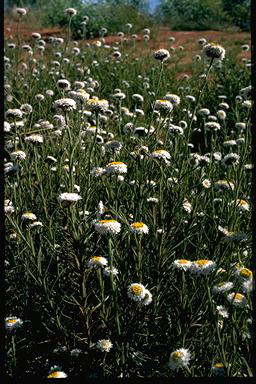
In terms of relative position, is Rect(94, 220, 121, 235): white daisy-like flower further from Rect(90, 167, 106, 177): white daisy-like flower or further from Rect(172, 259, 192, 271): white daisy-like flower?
Rect(90, 167, 106, 177): white daisy-like flower

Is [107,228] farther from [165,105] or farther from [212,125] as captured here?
[212,125]

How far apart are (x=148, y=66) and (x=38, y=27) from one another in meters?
11.2

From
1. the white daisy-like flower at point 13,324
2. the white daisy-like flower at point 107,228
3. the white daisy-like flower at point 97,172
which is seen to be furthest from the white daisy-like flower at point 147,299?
the white daisy-like flower at point 97,172

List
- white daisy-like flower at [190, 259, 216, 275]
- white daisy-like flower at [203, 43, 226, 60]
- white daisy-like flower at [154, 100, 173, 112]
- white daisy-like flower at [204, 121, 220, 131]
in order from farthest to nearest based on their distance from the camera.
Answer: white daisy-like flower at [204, 121, 220, 131]
white daisy-like flower at [154, 100, 173, 112]
white daisy-like flower at [203, 43, 226, 60]
white daisy-like flower at [190, 259, 216, 275]

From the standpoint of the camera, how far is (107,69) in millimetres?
7789

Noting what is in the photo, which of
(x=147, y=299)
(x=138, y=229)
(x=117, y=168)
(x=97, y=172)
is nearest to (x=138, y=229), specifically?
(x=138, y=229)

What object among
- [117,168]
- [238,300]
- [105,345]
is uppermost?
[117,168]

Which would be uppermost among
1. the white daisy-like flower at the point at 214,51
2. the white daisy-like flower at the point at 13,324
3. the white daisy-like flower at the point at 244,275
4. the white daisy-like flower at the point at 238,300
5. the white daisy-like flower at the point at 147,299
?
the white daisy-like flower at the point at 214,51

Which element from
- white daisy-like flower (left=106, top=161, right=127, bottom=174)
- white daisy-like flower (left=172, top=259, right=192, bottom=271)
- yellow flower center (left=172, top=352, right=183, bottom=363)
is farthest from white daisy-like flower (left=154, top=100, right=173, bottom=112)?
yellow flower center (left=172, top=352, right=183, bottom=363)

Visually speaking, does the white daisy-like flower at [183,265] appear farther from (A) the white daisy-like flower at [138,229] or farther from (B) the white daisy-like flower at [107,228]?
(B) the white daisy-like flower at [107,228]

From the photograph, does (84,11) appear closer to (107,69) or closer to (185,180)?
(107,69)

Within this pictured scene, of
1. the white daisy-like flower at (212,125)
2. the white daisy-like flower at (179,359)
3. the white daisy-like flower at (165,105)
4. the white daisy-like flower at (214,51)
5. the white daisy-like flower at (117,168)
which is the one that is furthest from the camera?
the white daisy-like flower at (212,125)

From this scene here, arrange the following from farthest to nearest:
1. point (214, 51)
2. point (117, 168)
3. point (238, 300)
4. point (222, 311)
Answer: point (214, 51), point (117, 168), point (222, 311), point (238, 300)

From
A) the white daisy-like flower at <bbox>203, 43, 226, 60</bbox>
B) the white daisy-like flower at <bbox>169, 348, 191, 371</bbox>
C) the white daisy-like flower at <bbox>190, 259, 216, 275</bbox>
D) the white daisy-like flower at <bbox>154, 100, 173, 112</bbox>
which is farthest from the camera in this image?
the white daisy-like flower at <bbox>154, 100, 173, 112</bbox>
